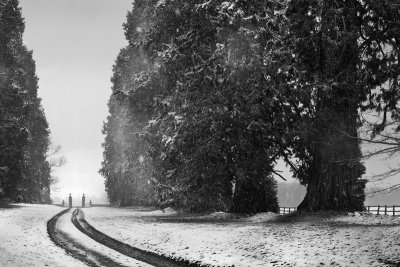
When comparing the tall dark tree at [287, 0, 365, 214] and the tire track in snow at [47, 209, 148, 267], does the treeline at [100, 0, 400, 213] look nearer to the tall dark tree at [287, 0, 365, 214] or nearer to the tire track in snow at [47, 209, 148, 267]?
the tall dark tree at [287, 0, 365, 214]

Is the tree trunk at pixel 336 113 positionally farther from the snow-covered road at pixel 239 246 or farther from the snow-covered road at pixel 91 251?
the snow-covered road at pixel 91 251

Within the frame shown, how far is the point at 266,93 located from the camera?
13445mm

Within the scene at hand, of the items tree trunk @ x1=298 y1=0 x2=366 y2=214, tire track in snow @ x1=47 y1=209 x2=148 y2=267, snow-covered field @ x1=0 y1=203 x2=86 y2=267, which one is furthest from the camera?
tree trunk @ x1=298 y1=0 x2=366 y2=214

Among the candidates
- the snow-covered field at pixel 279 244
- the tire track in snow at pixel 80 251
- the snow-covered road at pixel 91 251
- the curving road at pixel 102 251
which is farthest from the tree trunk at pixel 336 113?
the tire track in snow at pixel 80 251

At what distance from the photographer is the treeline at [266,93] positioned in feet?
43.3

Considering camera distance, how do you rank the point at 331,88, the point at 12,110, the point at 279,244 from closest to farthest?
the point at 279,244, the point at 331,88, the point at 12,110

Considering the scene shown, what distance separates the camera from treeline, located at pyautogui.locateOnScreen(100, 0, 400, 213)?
43.3ft

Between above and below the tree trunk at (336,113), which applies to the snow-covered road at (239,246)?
below

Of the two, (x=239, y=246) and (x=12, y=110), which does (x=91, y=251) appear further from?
(x=12, y=110)

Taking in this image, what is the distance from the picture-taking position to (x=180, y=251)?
29.8 ft

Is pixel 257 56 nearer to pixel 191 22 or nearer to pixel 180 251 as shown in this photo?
pixel 191 22

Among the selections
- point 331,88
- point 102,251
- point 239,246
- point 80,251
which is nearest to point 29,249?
point 80,251

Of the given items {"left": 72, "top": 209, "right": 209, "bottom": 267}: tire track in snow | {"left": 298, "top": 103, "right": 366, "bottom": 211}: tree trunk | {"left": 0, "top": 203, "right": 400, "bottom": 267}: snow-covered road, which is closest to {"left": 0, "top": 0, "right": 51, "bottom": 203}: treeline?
{"left": 0, "top": 203, "right": 400, "bottom": 267}: snow-covered road

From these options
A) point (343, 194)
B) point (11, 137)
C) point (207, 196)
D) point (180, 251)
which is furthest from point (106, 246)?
point (11, 137)
